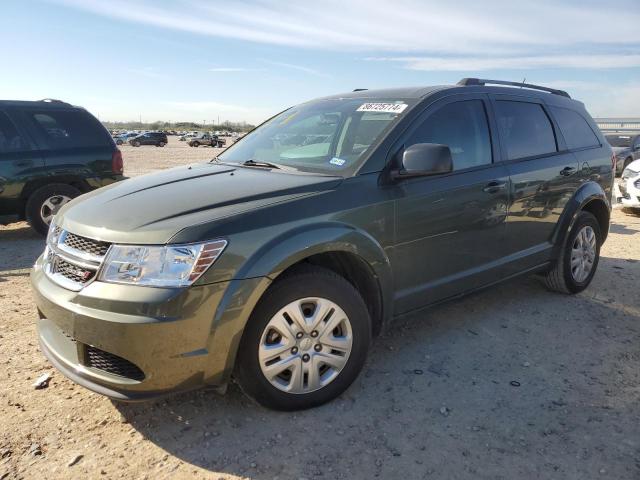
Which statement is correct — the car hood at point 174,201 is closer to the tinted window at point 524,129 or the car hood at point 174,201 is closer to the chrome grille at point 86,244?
the chrome grille at point 86,244

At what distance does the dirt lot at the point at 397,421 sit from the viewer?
2.49 m

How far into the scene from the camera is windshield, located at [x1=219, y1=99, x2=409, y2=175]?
3.36 m

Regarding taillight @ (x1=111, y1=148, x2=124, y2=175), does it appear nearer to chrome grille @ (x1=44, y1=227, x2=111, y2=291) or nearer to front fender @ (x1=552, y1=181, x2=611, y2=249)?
chrome grille @ (x1=44, y1=227, x2=111, y2=291)

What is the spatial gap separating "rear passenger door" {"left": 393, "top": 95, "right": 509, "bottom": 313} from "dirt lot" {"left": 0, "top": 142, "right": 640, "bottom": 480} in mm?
518

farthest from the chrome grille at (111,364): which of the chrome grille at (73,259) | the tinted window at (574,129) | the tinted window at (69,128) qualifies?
the tinted window at (69,128)

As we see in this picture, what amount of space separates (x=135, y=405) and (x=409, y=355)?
1787 millimetres

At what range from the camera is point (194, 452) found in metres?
2.59

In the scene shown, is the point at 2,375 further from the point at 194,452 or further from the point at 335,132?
the point at 335,132

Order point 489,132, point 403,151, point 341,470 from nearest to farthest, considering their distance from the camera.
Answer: point 341,470, point 403,151, point 489,132

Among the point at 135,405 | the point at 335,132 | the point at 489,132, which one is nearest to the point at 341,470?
the point at 135,405

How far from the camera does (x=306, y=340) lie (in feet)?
9.32

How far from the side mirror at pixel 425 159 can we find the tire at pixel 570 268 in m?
2.18

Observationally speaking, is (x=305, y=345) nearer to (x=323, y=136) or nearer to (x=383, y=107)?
(x=323, y=136)

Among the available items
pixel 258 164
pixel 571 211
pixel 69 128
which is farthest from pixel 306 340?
pixel 69 128
